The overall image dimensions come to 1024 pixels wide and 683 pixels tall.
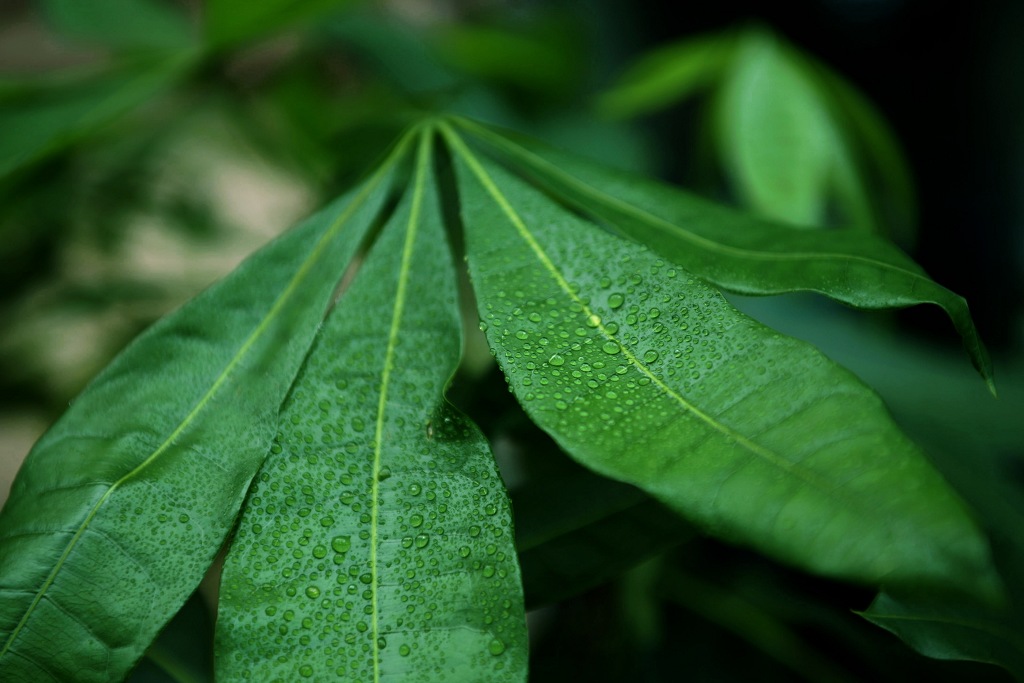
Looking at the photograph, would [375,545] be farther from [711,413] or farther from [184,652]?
[184,652]

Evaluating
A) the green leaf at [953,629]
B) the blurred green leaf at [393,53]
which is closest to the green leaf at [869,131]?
the blurred green leaf at [393,53]

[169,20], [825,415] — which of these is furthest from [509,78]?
[825,415]

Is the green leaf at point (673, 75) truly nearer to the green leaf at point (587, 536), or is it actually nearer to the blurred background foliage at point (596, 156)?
the blurred background foliage at point (596, 156)

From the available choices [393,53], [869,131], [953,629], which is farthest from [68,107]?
[869,131]

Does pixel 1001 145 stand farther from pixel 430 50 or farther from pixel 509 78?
pixel 430 50

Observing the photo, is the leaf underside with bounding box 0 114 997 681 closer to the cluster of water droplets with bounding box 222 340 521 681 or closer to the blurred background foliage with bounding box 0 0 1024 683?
the cluster of water droplets with bounding box 222 340 521 681
